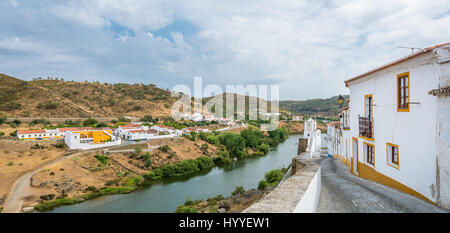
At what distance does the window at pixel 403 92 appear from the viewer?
4.73 m

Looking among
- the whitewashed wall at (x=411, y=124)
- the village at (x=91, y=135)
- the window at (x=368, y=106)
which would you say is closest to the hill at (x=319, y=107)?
the village at (x=91, y=135)

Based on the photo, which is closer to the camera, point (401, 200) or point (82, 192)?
point (401, 200)

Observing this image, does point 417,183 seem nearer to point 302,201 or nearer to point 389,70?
point 389,70

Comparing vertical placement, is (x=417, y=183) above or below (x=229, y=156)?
above

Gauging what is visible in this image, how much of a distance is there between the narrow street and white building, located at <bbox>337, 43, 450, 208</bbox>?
23cm

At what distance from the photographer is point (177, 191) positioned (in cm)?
1788

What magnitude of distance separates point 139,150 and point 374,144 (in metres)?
20.3

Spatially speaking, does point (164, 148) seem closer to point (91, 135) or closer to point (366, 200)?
point (91, 135)

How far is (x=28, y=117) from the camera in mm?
30891

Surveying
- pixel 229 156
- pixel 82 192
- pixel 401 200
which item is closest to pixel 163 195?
pixel 82 192

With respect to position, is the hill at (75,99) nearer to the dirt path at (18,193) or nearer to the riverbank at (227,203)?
the dirt path at (18,193)

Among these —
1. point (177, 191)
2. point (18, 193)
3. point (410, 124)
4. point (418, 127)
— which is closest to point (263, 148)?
point (177, 191)

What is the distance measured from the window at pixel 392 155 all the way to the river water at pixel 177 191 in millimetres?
12058
